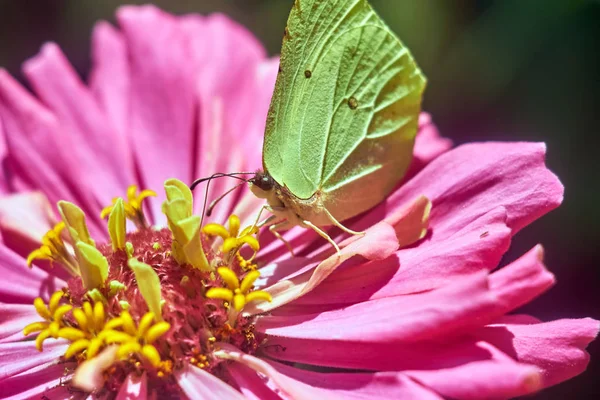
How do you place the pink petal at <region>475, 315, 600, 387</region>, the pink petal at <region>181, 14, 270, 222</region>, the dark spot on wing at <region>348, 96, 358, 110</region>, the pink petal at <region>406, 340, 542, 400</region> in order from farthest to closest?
the pink petal at <region>181, 14, 270, 222</region> < the dark spot on wing at <region>348, 96, 358, 110</region> < the pink petal at <region>475, 315, 600, 387</region> < the pink petal at <region>406, 340, 542, 400</region>

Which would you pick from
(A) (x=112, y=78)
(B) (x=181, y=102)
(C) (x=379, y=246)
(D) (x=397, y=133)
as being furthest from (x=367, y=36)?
(A) (x=112, y=78)

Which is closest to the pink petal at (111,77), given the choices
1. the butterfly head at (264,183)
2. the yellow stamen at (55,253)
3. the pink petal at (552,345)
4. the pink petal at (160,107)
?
the pink petal at (160,107)

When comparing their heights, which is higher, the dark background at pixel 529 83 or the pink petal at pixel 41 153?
the pink petal at pixel 41 153

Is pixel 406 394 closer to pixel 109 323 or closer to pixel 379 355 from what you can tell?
pixel 379 355

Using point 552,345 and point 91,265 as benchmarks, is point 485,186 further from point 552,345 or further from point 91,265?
point 91,265

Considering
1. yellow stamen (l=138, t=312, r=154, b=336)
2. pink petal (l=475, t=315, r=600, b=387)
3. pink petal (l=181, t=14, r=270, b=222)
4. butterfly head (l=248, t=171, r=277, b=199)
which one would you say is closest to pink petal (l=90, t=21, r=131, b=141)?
Result: pink petal (l=181, t=14, r=270, b=222)

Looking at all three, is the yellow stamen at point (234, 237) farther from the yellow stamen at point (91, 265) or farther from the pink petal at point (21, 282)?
the pink petal at point (21, 282)

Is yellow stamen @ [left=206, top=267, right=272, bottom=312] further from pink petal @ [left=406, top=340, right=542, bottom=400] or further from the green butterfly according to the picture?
pink petal @ [left=406, top=340, right=542, bottom=400]
